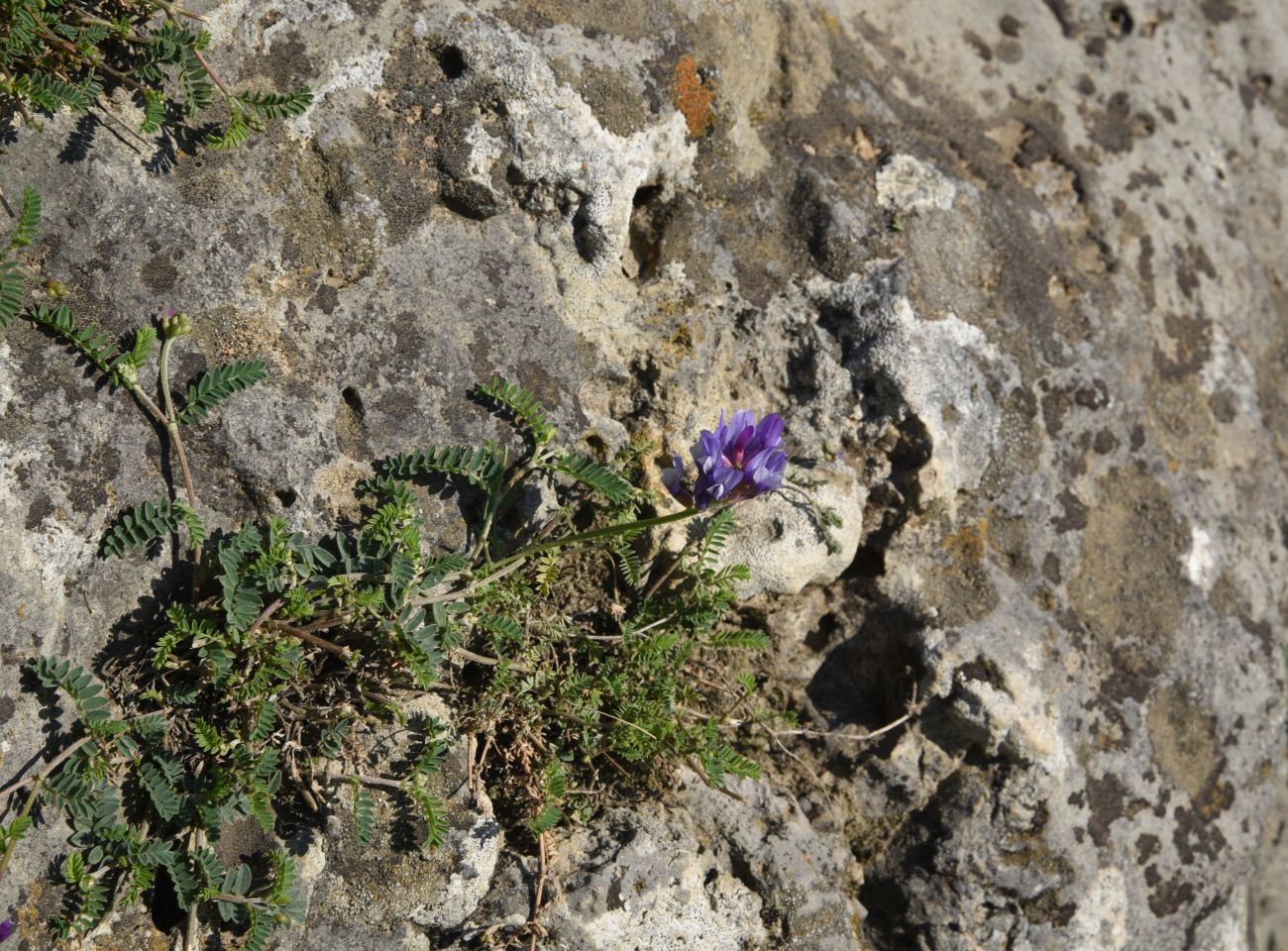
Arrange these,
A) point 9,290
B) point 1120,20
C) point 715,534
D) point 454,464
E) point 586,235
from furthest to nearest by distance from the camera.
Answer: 1. point 1120,20
2. point 586,235
3. point 715,534
4. point 454,464
5. point 9,290

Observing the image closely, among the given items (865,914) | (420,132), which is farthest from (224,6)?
(865,914)

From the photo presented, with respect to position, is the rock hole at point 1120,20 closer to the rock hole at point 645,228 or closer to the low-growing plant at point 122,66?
the rock hole at point 645,228

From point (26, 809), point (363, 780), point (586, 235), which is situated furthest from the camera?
point (586, 235)

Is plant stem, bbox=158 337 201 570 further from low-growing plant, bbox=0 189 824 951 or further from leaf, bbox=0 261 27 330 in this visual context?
leaf, bbox=0 261 27 330

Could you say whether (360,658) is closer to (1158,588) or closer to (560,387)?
(560,387)

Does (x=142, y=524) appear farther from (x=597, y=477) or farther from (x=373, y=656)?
(x=597, y=477)

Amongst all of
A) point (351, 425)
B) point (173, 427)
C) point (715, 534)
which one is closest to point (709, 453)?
point (715, 534)
